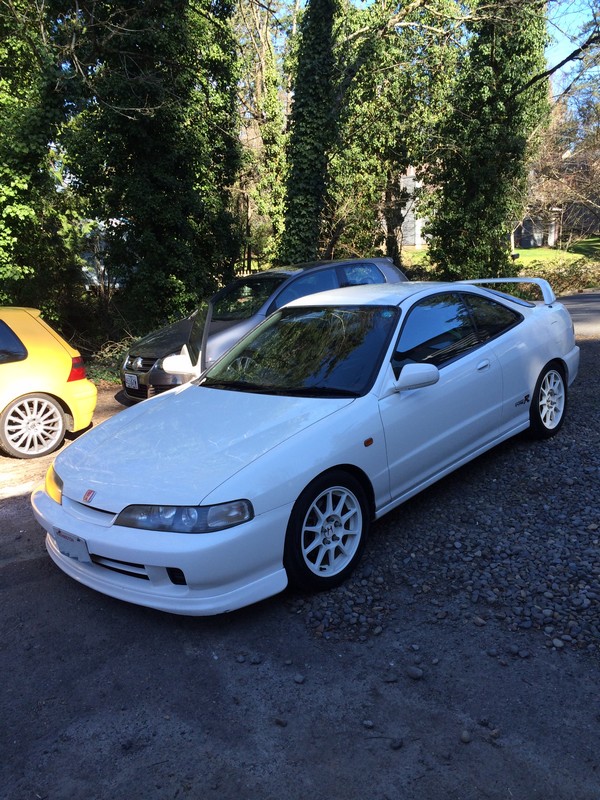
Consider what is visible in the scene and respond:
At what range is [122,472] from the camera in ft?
11.2

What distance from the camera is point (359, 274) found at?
8641 mm

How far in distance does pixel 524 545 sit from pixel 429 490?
100 centimetres

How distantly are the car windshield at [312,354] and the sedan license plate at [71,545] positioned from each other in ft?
4.63

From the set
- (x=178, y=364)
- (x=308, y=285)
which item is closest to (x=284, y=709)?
(x=178, y=364)

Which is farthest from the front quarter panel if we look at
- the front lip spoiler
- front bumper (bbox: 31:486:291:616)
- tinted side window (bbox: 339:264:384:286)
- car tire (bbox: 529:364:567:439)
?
tinted side window (bbox: 339:264:384:286)

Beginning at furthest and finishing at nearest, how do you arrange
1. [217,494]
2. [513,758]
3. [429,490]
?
[429,490]
[217,494]
[513,758]

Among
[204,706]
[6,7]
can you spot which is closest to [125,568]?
[204,706]

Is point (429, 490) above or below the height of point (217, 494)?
below

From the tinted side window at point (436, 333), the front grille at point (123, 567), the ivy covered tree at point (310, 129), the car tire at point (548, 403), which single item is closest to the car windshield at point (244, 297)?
the tinted side window at point (436, 333)

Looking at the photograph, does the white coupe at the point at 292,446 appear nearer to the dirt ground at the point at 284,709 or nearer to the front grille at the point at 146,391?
the dirt ground at the point at 284,709

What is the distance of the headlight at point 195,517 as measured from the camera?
3047 mm

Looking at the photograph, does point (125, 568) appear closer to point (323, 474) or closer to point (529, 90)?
point (323, 474)

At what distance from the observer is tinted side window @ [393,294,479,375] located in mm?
4203

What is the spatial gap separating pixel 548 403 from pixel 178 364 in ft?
13.6
